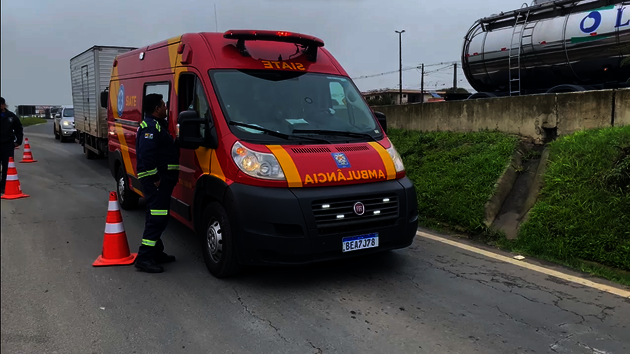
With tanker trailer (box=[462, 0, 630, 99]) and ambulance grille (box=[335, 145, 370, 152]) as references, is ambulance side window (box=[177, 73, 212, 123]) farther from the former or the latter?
tanker trailer (box=[462, 0, 630, 99])

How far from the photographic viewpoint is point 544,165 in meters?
7.08

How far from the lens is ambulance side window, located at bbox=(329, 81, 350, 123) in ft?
17.1

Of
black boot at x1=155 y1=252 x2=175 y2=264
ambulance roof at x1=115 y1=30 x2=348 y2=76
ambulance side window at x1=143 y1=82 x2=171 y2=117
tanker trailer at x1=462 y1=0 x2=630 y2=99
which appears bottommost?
black boot at x1=155 y1=252 x2=175 y2=264

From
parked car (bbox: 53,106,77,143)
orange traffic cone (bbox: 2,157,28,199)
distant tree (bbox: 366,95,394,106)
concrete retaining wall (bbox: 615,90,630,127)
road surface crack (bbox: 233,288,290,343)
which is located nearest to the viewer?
road surface crack (bbox: 233,288,290,343)

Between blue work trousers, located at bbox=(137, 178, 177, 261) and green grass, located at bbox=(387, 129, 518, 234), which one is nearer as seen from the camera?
blue work trousers, located at bbox=(137, 178, 177, 261)

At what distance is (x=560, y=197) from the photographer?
6.03 meters

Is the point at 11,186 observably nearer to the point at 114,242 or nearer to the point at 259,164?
the point at 114,242

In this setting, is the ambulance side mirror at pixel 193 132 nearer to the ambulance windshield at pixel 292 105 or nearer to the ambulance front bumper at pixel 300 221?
the ambulance windshield at pixel 292 105

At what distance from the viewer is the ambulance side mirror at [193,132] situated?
15.1 feet

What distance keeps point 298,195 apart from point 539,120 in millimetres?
6005

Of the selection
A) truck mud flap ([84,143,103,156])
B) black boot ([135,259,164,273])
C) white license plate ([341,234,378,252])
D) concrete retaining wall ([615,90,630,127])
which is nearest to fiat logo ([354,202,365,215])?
white license plate ([341,234,378,252])

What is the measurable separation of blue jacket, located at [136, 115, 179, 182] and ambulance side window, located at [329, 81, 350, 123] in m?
1.77

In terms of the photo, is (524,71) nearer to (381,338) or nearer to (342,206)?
(342,206)

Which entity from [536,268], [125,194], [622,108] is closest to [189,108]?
[125,194]
